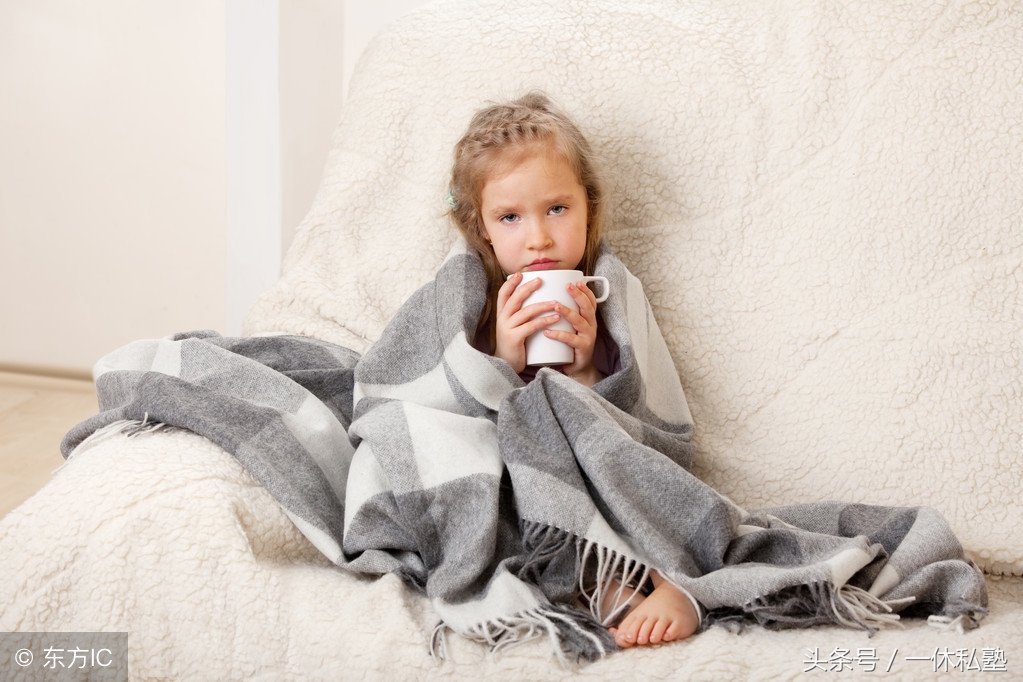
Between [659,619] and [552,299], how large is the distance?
1.45ft

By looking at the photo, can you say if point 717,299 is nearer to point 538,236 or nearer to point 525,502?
point 538,236

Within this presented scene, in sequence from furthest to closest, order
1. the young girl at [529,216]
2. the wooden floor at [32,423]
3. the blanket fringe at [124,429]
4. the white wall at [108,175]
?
the white wall at [108,175], the wooden floor at [32,423], the young girl at [529,216], the blanket fringe at [124,429]

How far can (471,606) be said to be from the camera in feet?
3.23

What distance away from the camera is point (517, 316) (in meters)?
1.21

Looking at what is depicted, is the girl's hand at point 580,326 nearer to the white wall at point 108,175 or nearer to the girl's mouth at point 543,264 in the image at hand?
the girl's mouth at point 543,264

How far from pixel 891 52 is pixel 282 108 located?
128 cm

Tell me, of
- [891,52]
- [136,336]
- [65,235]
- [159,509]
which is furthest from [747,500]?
[65,235]

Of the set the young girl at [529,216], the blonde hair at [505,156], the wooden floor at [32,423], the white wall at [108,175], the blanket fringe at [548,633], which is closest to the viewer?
the blanket fringe at [548,633]

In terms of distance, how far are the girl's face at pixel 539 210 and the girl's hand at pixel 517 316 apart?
0.10 meters

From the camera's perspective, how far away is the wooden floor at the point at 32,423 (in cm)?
214

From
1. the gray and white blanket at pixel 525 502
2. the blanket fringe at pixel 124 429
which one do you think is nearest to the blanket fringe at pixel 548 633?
the gray and white blanket at pixel 525 502

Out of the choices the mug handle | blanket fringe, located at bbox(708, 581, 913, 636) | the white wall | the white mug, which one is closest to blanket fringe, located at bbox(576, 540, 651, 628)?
blanket fringe, located at bbox(708, 581, 913, 636)

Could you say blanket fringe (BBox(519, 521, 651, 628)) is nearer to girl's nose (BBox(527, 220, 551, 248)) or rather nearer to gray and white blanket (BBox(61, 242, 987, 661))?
gray and white blanket (BBox(61, 242, 987, 661))

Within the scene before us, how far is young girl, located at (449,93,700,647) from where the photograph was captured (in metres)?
1.24
